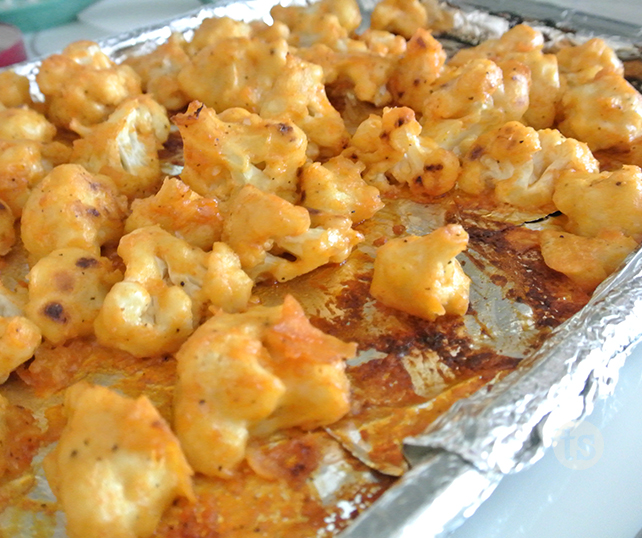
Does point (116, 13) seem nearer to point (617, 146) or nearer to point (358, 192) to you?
point (358, 192)

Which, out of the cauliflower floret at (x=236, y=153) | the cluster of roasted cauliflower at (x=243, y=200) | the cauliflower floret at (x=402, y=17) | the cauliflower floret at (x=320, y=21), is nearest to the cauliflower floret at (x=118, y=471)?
the cluster of roasted cauliflower at (x=243, y=200)

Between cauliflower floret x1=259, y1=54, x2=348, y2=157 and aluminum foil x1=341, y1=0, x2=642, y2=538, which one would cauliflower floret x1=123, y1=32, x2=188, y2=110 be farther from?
aluminum foil x1=341, y1=0, x2=642, y2=538

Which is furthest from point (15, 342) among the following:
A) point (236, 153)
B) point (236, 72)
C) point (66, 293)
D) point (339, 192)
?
point (236, 72)

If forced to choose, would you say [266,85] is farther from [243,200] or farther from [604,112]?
[604,112]

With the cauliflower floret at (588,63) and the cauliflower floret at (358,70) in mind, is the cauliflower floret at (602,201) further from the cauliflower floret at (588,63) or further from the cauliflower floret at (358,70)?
the cauliflower floret at (358,70)

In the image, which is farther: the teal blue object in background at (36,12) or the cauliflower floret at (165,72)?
the teal blue object in background at (36,12)

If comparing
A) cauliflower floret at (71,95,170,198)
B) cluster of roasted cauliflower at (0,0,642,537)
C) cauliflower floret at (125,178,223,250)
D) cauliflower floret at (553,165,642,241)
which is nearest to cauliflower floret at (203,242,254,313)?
cluster of roasted cauliflower at (0,0,642,537)
